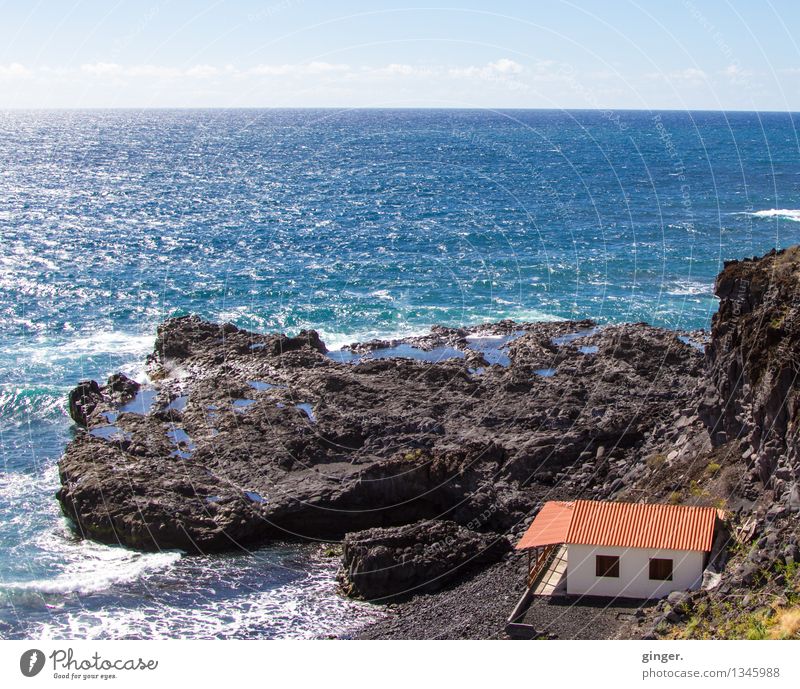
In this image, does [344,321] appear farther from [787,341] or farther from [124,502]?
[787,341]

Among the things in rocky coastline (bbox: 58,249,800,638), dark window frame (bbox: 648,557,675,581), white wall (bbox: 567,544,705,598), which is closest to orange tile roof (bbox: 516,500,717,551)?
white wall (bbox: 567,544,705,598)

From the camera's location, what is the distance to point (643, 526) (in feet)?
120

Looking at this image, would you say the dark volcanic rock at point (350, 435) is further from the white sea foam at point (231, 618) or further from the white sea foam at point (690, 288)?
the white sea foam at point (690, 288)

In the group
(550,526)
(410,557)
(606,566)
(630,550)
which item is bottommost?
(410,557)

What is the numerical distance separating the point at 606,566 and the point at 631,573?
889 millimetres

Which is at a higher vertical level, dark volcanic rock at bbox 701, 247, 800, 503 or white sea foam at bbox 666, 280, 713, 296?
dark volcanic rock at bbox 701, 247, 800, 503

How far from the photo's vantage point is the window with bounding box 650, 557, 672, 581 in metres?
35.8

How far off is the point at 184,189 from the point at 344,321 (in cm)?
7848

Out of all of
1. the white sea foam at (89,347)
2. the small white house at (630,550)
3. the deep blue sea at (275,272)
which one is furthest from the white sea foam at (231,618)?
the white sea foam at (89,347)

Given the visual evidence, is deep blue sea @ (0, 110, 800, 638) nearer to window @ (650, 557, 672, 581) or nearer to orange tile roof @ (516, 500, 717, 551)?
orange tile roof @ (516, 500, 717, 551)

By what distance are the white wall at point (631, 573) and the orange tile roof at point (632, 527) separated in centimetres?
28
